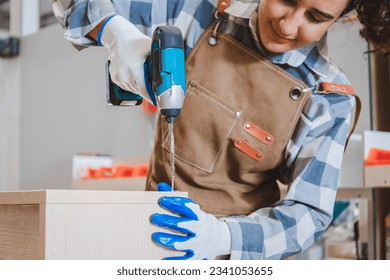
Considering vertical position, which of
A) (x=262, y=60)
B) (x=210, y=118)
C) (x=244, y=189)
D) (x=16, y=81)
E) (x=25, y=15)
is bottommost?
(x=16, y=81)

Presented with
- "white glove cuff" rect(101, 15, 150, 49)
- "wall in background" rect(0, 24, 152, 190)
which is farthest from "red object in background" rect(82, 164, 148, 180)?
"white glove cuff" rect(101, 15, 150, 49)

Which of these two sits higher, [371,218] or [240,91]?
[240,91]

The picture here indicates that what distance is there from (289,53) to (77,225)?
0.63m

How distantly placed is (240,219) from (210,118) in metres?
0.24

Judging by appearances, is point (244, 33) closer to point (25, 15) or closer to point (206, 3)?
point (206, 3)

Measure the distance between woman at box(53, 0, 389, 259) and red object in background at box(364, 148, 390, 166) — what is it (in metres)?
0.52

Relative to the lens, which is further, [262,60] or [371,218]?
[371,218]

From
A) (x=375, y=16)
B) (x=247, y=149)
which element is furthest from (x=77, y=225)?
(x=375, y=16)

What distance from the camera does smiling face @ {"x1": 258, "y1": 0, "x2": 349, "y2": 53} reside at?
1.11 m

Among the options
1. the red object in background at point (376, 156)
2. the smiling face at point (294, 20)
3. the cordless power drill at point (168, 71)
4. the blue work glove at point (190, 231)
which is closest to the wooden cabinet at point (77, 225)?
the blue work glove at point (190, 231)

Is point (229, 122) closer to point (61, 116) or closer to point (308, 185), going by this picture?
point (308, 185)

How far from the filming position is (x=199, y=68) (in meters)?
1.24

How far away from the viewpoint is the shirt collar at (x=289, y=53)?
121 cm
